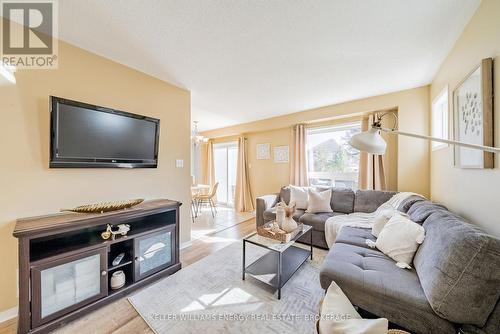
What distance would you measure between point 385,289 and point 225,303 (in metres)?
1.22

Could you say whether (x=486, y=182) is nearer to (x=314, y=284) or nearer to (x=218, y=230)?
(x=314, y=284)

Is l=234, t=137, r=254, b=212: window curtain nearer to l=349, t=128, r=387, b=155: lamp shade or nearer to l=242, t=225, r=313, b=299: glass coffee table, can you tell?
l=242, t=225, r=313, b=299: glass coffee table

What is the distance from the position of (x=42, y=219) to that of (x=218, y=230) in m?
2.37

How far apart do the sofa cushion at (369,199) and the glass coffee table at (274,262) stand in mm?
1200

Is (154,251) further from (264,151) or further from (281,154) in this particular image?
(264,151)

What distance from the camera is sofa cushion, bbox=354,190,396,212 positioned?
9.18 feet

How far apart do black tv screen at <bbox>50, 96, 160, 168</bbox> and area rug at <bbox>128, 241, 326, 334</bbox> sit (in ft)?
4.44

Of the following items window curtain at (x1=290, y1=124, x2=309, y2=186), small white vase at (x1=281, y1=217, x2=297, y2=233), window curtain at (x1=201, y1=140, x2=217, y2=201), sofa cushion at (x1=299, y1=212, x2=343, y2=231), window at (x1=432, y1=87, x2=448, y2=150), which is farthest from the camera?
window curtain at (x1=201, y1=140, x2=217, y2=201)

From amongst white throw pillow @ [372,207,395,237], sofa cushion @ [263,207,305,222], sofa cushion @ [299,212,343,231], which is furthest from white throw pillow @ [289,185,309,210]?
white throw pillow @ [372,207,395,237]

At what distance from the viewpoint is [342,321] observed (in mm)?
684

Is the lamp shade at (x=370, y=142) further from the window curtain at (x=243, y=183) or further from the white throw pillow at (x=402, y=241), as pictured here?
the window curtain at (x=243, y=183)

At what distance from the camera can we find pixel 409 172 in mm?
2785

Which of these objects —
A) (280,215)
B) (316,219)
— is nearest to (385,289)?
(280,215)

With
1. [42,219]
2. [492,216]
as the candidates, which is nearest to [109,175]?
[42,219]
